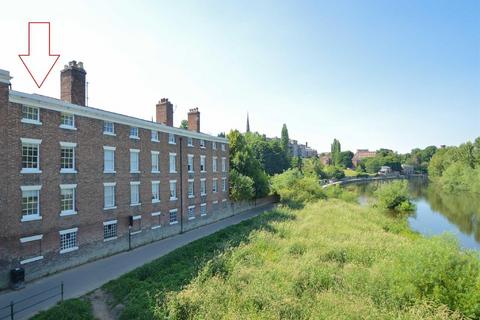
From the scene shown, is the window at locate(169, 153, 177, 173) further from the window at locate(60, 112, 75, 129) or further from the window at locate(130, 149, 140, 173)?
the window at locate(60, 112, 75, 129)

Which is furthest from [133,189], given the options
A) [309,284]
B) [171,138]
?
[309,284]

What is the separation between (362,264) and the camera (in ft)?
60.7

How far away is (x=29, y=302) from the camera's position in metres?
14.5

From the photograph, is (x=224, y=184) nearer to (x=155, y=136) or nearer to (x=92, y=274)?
(x=155, y=136)

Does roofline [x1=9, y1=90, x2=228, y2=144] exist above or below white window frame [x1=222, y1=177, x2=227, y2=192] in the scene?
above

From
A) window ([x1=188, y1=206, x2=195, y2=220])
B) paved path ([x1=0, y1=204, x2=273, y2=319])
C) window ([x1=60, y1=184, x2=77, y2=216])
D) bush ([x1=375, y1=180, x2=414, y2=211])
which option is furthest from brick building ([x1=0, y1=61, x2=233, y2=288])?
bush ([x1=375, y1=180, x2=414, y2=211])

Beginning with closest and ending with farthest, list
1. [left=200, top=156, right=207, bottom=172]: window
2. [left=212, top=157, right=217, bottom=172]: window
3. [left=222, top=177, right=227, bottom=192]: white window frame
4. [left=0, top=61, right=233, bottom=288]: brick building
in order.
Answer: [left=0, top=61, right=233, bottom=288]: brick building → [left=200, top=156, right=207, bottom=172]: window → [left=212, top=157, right=217, bottom=172]: window → [left=222, top=177, right=227, bottom=192]: white window frame

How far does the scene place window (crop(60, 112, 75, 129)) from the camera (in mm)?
19575

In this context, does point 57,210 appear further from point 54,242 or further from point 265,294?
point 265,294

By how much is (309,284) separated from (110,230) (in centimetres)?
1481

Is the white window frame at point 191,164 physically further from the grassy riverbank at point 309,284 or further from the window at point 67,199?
the window at point 67,199

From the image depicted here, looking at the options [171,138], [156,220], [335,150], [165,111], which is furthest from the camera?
[335,150]

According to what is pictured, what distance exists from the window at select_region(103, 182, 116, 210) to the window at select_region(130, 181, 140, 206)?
190cm

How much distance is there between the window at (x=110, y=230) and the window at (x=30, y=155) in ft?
20.7
